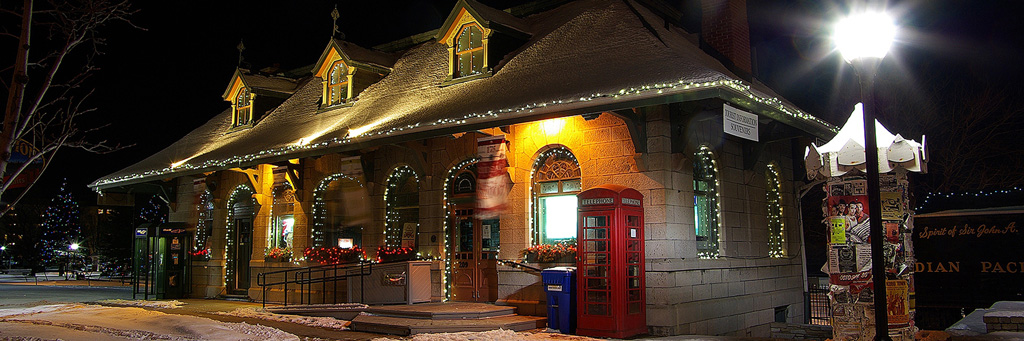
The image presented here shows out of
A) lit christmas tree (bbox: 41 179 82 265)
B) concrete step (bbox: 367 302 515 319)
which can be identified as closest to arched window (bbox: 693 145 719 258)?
concrete step (bbox: 367 302 515 319)

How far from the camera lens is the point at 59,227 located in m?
50.7

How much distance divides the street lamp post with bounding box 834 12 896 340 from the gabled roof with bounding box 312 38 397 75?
13.0 m

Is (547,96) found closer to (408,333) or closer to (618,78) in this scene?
(618,78)

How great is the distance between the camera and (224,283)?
69.3ft

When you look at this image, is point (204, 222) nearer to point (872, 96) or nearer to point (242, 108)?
point (242, 108)

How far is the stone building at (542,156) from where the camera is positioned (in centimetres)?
1224

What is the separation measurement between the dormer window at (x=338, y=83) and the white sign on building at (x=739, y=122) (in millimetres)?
10781

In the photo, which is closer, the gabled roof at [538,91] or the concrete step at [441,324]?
the gabled roof at [538,91]

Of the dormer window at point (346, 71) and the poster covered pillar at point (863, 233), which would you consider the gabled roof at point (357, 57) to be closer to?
the dormer window at point (346, 71)

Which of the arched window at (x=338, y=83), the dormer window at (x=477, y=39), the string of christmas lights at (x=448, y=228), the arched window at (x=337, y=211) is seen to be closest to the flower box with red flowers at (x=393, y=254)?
the string of christmas lights at (x=448, y=228)

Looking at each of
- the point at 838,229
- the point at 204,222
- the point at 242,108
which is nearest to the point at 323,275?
the point at 204,222

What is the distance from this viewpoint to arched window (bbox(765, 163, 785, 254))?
54.4 feet

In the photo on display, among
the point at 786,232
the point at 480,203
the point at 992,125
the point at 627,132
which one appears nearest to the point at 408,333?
the point at 480,203

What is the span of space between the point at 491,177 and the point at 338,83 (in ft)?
22.6
